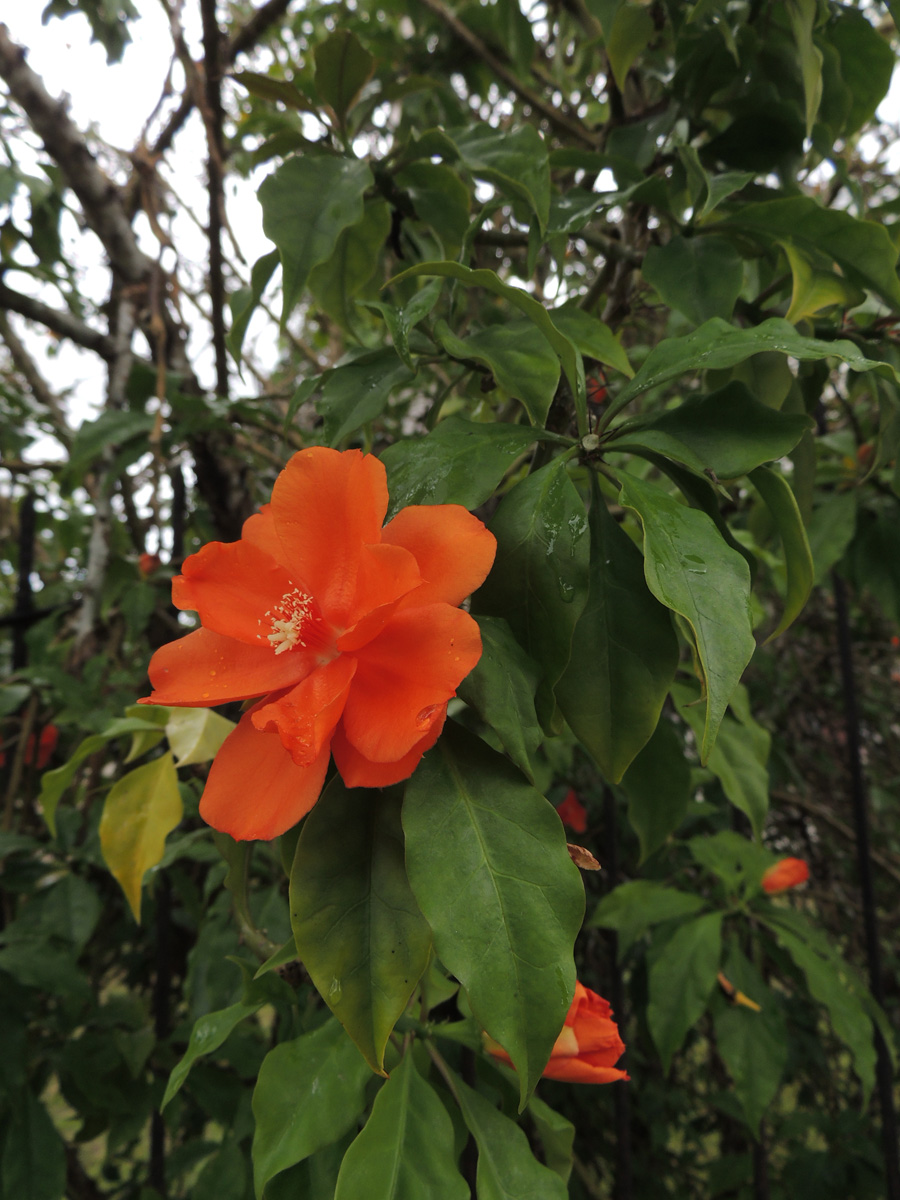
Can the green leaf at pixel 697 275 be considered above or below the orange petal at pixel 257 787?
above

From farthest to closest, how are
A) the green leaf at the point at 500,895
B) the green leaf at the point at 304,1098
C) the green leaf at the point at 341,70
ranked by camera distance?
1. the green leaf at the point at 341,70
2. the green leaf at the point at 304,1098
3. the green leaf at the point at 500,895

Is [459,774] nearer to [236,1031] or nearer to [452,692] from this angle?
[452,692]

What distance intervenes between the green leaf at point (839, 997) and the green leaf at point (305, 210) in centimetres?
95

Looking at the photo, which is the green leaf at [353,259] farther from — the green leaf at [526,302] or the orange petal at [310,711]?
the orange petal at [310,711]

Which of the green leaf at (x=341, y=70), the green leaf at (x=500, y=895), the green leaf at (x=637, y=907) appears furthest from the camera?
the green leaf at (x=637, y=907)

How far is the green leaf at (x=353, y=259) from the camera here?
688 mm

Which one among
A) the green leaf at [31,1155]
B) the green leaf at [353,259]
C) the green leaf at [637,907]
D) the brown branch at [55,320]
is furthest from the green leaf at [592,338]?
the green leaf at [31,1155]

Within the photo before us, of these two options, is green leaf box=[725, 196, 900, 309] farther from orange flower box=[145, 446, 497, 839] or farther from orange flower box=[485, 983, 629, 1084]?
orange flower box=[485, 983, 629, 1084]

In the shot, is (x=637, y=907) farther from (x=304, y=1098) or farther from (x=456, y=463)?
(x=456, y=463)

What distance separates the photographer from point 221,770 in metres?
0.39

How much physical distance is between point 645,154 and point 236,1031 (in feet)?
3.57

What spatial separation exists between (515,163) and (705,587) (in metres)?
0.40

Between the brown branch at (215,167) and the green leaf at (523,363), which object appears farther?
the brown branch at (215,167)

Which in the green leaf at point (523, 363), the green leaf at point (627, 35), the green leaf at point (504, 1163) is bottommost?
the green leaf at point (504, 1163)
